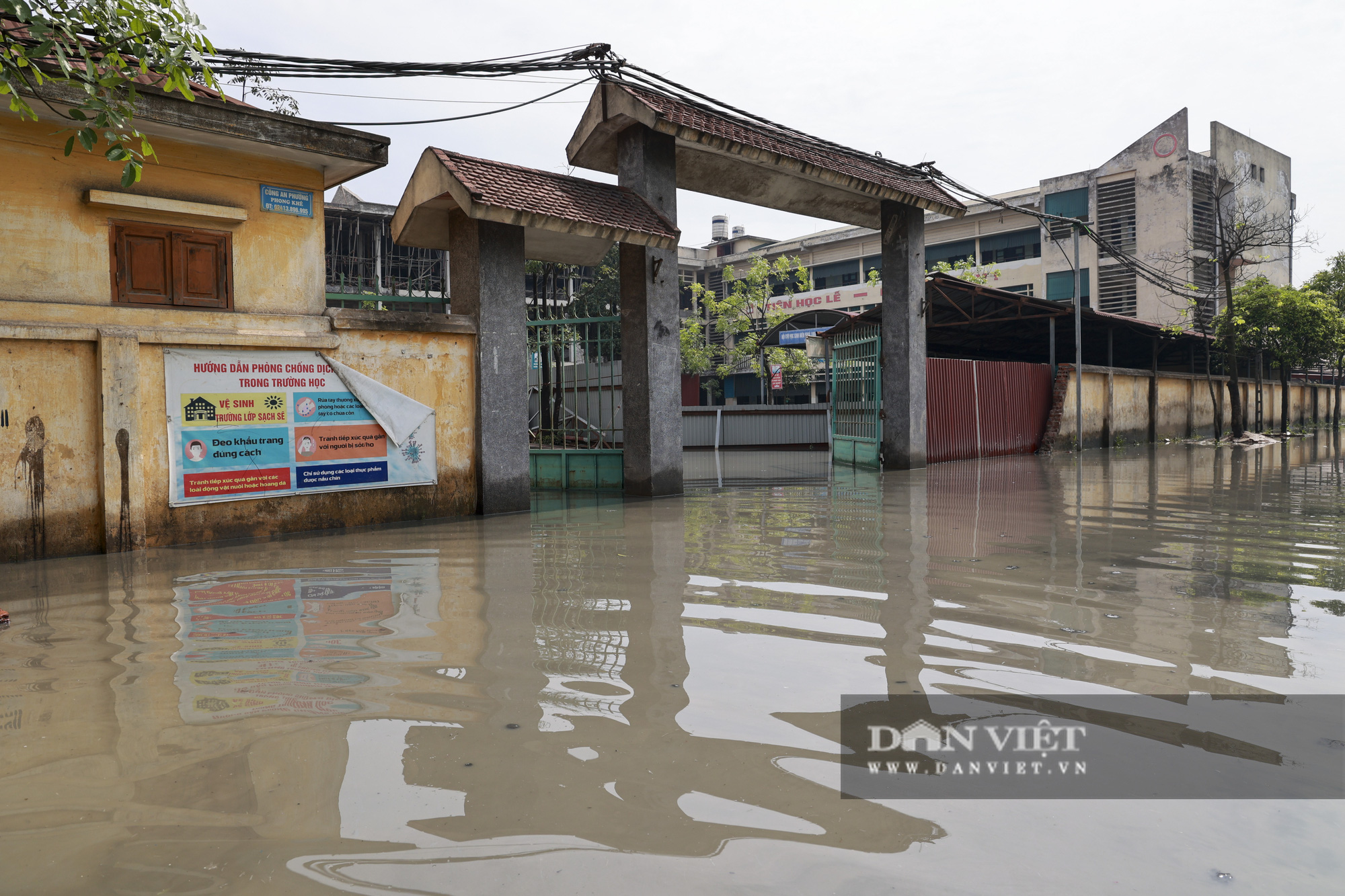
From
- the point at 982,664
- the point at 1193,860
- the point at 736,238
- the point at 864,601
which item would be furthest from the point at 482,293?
the point at 736,238

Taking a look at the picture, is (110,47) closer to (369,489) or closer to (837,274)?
(369,489)

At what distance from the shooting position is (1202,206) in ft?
108

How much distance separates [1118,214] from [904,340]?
2477cm

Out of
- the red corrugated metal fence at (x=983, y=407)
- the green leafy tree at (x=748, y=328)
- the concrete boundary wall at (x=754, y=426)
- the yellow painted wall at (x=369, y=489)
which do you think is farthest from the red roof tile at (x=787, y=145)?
the green leafy tree at (x=748, y=328)

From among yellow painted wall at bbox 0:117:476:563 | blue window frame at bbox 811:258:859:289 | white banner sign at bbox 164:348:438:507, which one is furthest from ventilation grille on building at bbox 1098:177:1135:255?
yellow painted wall at bbox 0:117:476:563

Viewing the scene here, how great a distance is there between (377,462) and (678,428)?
422cm

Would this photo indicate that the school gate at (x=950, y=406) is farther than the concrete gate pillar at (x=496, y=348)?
Yes

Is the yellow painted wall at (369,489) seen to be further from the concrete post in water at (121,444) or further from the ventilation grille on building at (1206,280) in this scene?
the ventilation grille on building at (1206,280)

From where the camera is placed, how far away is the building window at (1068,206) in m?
34.7

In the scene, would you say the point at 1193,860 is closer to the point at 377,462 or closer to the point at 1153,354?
the point at 377,462

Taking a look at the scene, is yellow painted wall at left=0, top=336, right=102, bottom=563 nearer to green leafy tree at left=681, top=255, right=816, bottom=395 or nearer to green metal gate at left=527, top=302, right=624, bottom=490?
green metal gate at left=527, top=302, right=624, bottom=490

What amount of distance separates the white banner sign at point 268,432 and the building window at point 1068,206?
33.5 m

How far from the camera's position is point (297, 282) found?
27.2ft

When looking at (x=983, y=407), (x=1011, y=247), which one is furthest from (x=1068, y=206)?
(x=983, y=407)
